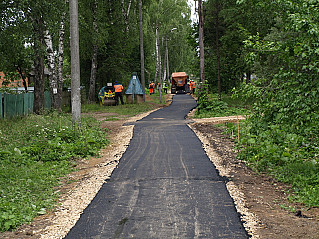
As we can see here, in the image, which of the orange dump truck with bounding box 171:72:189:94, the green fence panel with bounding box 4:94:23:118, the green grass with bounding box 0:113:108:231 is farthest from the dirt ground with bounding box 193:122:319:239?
the orange dump truck with bounding box 171:72:189:94

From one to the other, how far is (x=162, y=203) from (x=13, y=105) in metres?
16.9

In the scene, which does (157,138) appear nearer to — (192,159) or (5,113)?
(192,159)

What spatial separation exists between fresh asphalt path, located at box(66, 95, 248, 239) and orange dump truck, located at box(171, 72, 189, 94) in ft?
149

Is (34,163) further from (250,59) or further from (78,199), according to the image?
(250,59)

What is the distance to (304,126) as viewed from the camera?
25.6 feet

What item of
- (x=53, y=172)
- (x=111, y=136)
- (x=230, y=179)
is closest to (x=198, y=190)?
(x=230, y=179)

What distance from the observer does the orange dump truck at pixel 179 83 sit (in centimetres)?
5550

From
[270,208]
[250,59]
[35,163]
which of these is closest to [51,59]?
[35,163]

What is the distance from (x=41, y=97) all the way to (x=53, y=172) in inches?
A: 518

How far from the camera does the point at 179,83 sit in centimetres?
5678

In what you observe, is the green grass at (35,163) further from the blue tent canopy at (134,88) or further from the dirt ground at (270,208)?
the blue tent canopy at (134,88)

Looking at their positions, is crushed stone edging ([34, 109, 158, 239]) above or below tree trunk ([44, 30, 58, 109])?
below

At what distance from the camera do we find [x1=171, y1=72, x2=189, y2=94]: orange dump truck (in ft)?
182

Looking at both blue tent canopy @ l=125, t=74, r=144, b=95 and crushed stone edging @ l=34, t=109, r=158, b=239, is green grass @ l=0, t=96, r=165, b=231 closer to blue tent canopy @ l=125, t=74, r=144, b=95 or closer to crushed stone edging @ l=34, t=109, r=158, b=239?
crushed stone edging @ l=34, t=109, r=158, b=239
